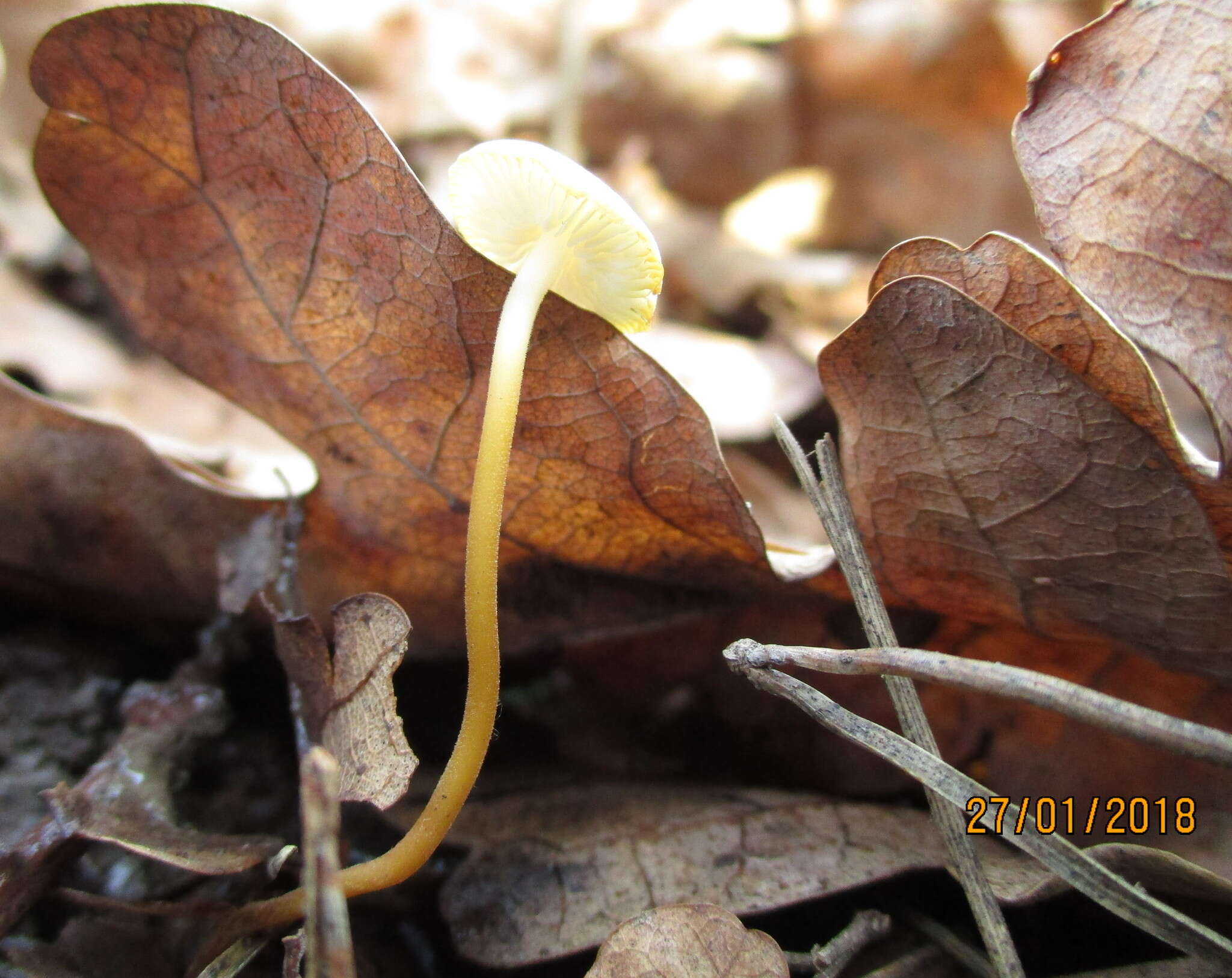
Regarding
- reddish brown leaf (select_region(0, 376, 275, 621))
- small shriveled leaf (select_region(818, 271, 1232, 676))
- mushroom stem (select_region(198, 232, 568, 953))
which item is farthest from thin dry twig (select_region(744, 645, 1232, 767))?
reddish brown leaf (select_region(0, 376, 275, 621))

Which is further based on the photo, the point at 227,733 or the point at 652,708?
Result: the point at 652,708

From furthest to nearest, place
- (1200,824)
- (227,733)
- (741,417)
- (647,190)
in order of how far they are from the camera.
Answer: (647,190)
(741,417)
(227,733)
(1200,824)

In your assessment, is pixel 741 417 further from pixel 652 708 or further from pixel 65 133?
pixel 65 133

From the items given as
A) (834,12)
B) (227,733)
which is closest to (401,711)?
(227,733)

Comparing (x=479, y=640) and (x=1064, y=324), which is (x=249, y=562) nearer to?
(x=479, y=640)
